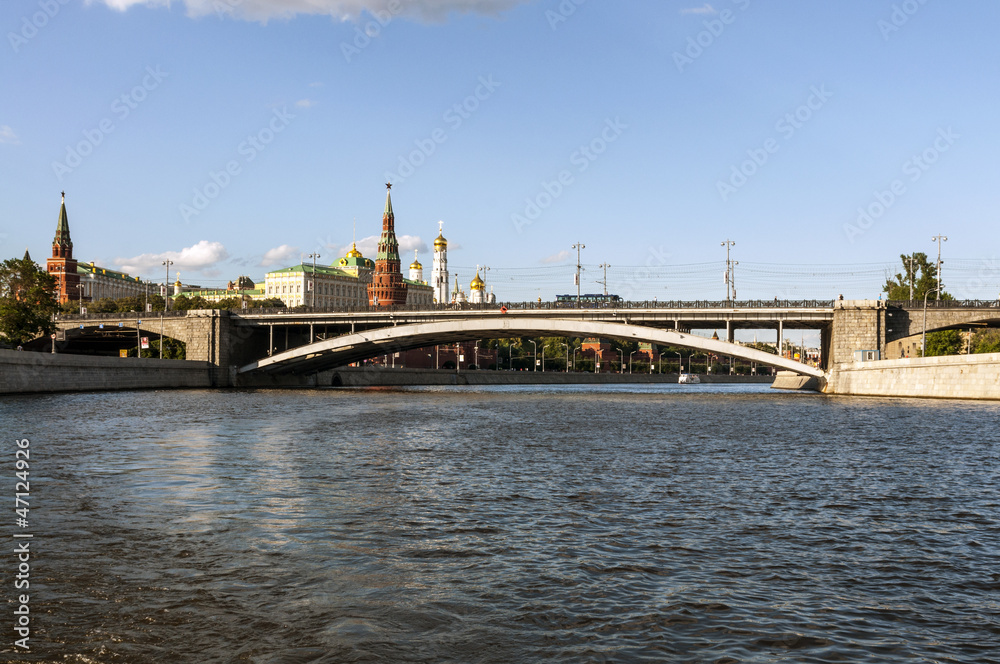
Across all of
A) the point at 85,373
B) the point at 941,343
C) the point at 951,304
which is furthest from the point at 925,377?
the point at 85,373

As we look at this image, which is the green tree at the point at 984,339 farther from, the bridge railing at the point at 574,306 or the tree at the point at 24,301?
the tree at the point at 24,301

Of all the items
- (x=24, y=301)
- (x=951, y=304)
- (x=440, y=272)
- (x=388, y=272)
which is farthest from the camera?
(x=440, y=272)

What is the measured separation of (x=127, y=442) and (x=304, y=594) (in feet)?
53.3

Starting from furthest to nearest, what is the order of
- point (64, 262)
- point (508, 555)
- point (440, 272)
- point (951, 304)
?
point (440, 272), point (64, 262), point (951, 304), point (508, 555)

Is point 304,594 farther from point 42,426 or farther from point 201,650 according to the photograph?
point 42,426

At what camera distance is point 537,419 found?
115 feet

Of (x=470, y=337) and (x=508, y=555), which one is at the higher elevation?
(x=470, y=337)

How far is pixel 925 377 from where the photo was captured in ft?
162

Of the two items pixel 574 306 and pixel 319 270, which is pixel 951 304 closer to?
pixel 574 306

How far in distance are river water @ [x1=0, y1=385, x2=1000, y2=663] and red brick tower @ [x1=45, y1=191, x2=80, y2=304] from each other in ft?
488

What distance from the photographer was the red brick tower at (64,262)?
153m

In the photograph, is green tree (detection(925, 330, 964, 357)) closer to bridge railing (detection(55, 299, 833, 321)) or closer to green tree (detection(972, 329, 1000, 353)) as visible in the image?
green tree (detection(972, 329, 1000, 353))

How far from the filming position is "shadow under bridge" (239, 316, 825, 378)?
5822cm

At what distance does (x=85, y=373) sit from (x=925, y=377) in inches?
1962
